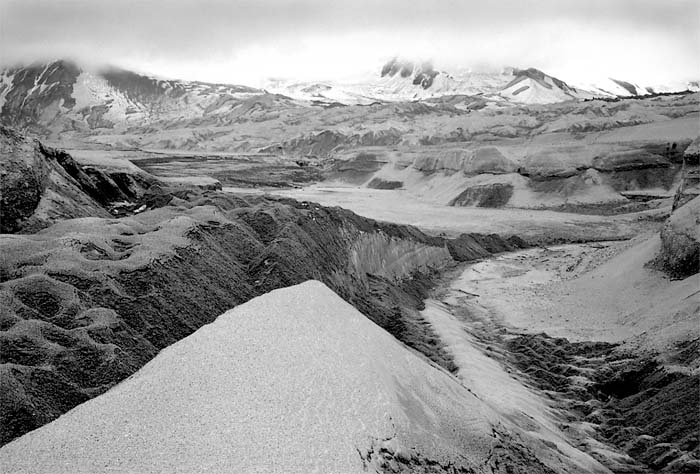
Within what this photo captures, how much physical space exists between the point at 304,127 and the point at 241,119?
980 inches

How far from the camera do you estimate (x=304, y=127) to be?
104500mm

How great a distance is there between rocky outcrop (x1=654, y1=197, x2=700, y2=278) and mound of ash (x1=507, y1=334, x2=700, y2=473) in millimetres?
2791

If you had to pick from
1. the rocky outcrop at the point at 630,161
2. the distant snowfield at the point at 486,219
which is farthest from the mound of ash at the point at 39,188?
the rocky outcrop at the point at 630,161

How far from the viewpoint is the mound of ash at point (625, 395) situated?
242 inches

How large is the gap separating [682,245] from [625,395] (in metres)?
4.82

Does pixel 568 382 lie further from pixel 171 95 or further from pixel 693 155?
pixel 171 95

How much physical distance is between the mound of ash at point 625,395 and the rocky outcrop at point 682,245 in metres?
2.79

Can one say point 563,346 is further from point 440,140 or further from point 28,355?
point 440,140

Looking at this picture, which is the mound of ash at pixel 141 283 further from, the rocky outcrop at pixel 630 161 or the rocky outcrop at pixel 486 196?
the rocky outcrop at pixel 630 161

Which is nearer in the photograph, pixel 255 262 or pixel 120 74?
pixel 255 262

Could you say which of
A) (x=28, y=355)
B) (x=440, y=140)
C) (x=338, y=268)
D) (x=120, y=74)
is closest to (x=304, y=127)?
(x=440, y=140)

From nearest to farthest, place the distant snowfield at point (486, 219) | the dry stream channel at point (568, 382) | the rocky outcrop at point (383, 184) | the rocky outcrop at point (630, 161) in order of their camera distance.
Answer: the dry stream channel at point (568, 382) → the distant snowfield at point (486, 219) → the rocky outcrop at point (630, 161) → the rocky outcrop at point (383, 184)

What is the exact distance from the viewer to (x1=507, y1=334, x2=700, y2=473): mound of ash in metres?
6.14

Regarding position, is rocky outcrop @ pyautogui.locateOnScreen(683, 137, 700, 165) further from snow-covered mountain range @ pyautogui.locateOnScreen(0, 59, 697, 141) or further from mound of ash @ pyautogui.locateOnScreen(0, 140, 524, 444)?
snow-covered mountain range @ pyautogui.locateOnScreen(0, 59, 697, 141)
